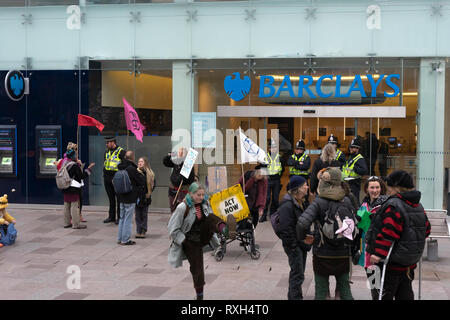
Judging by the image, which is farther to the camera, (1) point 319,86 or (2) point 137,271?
(1) point 319,86

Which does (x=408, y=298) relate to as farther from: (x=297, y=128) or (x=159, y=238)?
(x=297, y=128)

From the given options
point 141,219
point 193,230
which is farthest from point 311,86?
point 193,230

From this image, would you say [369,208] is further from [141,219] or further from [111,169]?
[111,169]

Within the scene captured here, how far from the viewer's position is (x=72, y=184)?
1333 centimetres

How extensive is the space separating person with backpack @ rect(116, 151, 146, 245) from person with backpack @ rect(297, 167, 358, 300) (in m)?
5.50

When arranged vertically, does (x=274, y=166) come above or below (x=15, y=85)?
below

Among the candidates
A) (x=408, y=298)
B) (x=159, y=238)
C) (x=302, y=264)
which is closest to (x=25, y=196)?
(x=159, y=238)

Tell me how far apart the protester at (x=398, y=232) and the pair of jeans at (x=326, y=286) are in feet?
1.81

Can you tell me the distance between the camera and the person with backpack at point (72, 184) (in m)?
13.3

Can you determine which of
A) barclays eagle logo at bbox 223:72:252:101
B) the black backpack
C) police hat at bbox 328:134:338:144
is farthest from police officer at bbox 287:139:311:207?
the black backpack

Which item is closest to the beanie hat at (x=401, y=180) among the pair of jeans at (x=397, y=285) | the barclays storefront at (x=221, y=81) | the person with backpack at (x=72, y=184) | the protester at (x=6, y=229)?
the pair of jeans at (x=397, y=285)

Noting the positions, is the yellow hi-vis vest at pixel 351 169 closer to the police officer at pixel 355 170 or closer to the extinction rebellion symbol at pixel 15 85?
the police officer at pixel 355 170

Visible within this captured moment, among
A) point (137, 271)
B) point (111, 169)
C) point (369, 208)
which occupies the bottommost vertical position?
point (137, 271)

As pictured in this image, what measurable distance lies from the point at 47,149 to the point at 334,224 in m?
11.6
